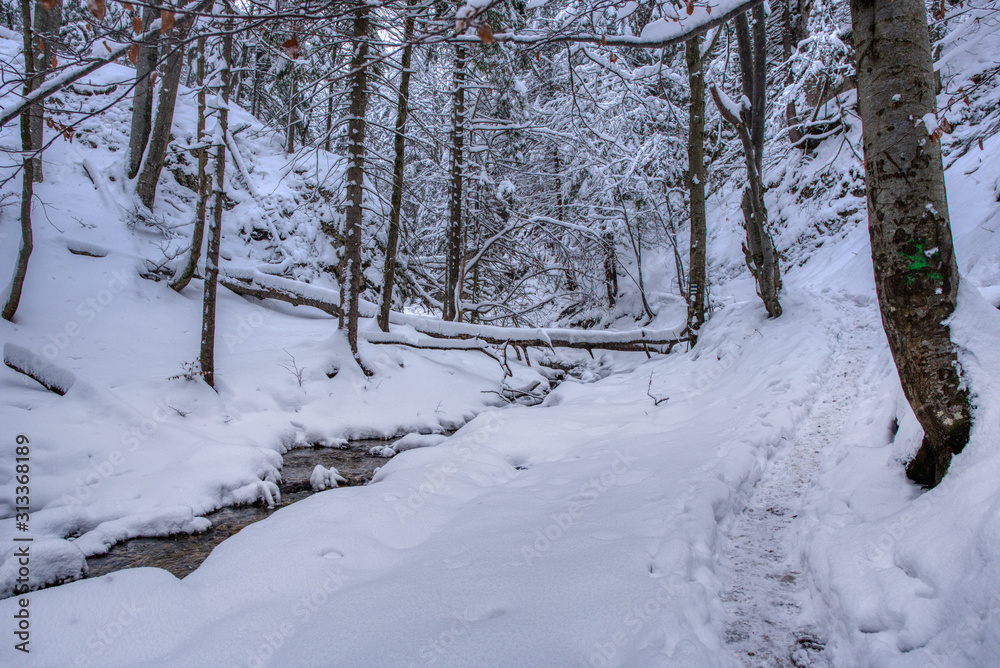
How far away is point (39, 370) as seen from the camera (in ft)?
18.0

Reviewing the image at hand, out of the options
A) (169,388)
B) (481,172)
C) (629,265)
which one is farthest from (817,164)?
(169,388)

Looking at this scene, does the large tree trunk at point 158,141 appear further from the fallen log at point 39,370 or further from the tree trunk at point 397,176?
the fallen log at point 39,370

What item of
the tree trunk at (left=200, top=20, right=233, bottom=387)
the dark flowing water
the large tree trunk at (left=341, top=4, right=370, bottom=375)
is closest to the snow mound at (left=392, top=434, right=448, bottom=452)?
the dark flowing water

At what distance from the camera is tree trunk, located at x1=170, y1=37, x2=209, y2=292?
651 centimetres

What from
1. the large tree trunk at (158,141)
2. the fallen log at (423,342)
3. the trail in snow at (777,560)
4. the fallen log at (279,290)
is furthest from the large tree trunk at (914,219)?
the large tree trunk at (158,141)

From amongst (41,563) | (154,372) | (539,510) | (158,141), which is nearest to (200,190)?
(154,372)

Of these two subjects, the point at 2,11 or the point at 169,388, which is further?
the point at 2,11

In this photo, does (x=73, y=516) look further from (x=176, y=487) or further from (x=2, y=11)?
(x=2, y=11)

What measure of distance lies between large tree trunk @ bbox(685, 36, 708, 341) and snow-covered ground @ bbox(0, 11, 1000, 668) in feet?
5.01

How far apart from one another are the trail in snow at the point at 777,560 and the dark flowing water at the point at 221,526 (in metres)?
3.55

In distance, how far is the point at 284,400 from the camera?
6934 mm

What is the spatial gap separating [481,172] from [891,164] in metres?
10.6

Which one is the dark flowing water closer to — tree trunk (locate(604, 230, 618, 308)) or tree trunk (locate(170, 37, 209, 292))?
tree trunk (locate(170, 37, 209, 292))

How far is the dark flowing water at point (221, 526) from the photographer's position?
3.46 meters
